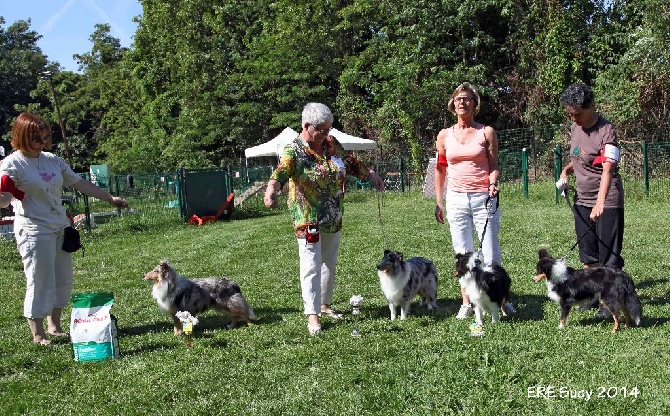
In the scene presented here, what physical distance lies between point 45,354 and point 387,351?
297cm

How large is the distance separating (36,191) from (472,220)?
3.86 metres

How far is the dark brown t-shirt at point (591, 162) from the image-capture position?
520 cm

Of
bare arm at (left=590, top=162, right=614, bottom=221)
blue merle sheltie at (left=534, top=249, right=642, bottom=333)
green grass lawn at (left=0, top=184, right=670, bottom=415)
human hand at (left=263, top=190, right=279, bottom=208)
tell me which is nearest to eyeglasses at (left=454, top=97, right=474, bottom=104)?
bare arm at (left=590, top=162, right=614, bottom=221)

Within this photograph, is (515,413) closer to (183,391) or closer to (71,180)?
(183,391)

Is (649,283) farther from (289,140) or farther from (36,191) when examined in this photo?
(289,140)

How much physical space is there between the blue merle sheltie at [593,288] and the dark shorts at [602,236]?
463 millimetres

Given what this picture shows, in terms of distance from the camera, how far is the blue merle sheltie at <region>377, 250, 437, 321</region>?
18.8 ft

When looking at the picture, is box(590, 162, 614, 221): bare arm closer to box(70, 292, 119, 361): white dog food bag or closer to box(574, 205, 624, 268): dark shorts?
box(574, 205, 624, 268): dark shorts

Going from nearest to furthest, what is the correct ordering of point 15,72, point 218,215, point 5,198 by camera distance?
point 5,198, point 218,215, point 15,72

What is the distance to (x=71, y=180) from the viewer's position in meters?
5.80

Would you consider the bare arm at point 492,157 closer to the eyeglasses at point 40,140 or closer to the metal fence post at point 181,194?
the eyeglasses at point 40,140

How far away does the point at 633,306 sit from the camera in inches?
191

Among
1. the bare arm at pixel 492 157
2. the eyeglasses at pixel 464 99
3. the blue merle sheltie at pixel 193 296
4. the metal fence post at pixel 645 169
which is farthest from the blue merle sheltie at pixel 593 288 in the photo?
the metal fence post at pixel 645 169

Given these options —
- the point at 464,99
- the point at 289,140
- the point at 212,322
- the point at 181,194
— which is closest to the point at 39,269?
the point at 212,322
